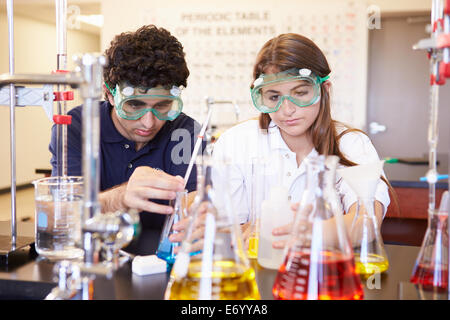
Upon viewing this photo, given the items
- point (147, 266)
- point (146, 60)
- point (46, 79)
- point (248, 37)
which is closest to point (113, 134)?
point (146, 60)

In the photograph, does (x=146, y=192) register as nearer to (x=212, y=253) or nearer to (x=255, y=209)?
(x=255, y=209)

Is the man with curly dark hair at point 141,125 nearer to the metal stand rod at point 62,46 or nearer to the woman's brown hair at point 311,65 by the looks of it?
the metal stand rod at point 62,46

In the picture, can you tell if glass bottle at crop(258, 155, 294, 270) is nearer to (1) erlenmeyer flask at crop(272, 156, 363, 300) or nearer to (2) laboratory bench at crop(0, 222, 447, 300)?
(2) laboratory bench at crop(0, 222, 447, 300)

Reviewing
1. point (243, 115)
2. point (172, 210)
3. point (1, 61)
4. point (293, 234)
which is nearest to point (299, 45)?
point (172, 210)

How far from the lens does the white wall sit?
675cm

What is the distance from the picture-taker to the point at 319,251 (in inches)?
31.5

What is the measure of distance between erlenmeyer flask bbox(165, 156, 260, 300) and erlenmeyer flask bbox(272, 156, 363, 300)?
76mm

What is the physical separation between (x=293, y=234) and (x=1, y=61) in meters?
6.88

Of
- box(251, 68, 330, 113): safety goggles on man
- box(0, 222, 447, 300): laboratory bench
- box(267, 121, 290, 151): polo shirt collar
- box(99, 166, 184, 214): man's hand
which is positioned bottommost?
box(0, 222, 447, 300): laboratory bench

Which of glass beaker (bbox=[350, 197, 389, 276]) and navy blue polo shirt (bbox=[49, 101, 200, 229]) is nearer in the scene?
glass beaker (bbox=[350, 197, 389, 276])


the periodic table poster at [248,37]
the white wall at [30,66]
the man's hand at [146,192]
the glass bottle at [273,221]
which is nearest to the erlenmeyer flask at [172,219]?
the man's hand at [146,192]

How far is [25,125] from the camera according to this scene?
23.7ft

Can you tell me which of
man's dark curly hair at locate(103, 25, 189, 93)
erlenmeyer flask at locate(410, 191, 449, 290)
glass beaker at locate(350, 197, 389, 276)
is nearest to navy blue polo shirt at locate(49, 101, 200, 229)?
man's dark curly hair at locate(103, 25, 189, 93)
